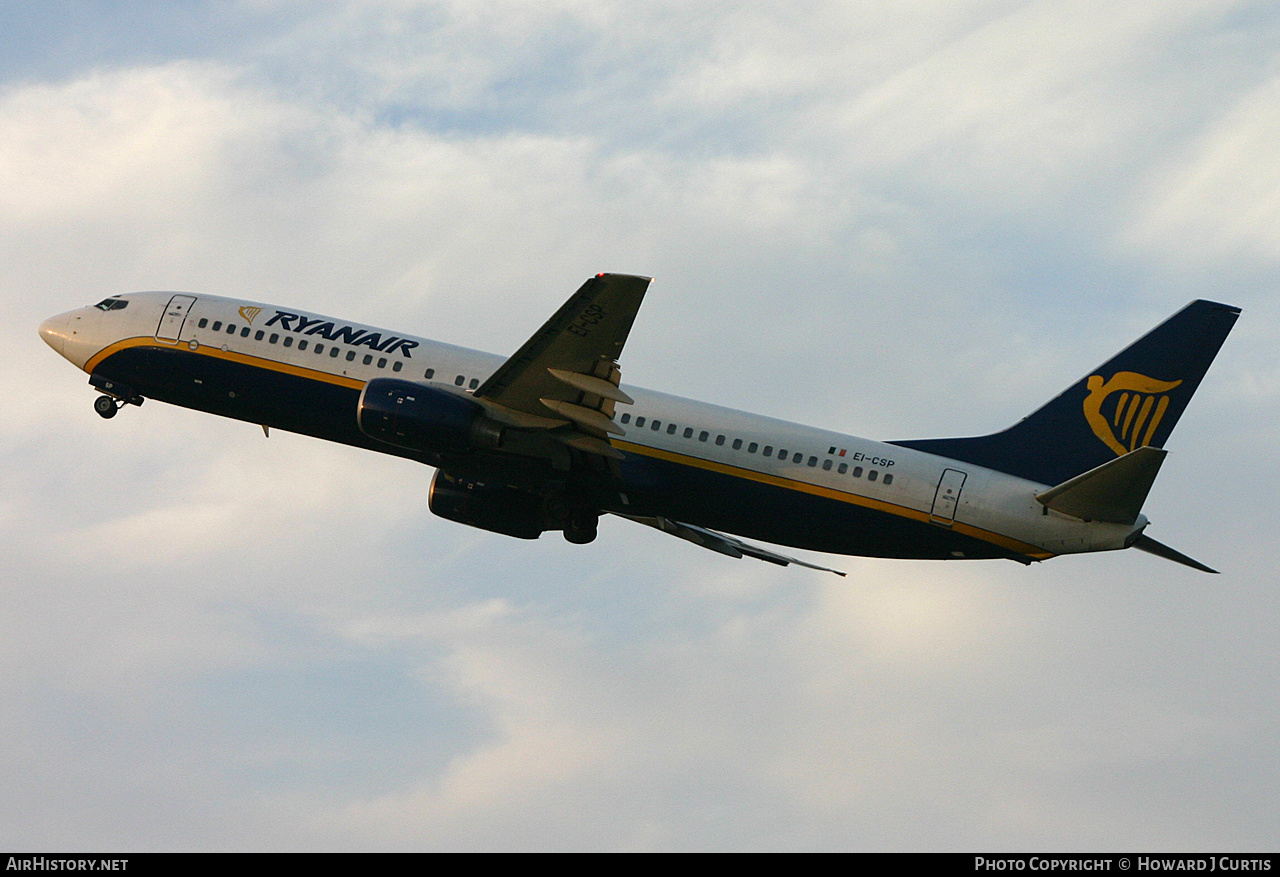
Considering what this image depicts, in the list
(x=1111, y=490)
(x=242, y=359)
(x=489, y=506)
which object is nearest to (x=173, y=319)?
(x=242, y=359)

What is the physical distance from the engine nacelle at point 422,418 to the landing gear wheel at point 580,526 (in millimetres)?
4090

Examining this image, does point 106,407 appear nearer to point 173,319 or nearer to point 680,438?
point 173,319

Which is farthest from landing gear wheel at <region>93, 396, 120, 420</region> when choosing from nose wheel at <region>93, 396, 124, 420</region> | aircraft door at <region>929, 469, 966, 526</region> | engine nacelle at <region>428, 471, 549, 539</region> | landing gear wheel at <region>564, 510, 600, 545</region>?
aircraft door at <region>929, 469, 966, 526</region>

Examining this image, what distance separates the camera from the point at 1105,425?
38938mm

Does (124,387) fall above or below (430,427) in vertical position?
above

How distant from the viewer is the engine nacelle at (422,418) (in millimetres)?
37500

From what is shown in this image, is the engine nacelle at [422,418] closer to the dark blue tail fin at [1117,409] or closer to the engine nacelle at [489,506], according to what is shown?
the engine nacelle at [489,506]

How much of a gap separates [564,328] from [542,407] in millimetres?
3060

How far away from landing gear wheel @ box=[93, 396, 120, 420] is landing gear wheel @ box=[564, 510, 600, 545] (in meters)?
15.9

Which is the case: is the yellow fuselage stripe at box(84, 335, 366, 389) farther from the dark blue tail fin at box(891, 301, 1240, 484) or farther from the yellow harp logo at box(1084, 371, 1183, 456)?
the yellow harp logo at box(1084, 371, 1183, 456)

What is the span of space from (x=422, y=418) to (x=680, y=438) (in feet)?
24.3

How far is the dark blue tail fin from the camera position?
38.4m
